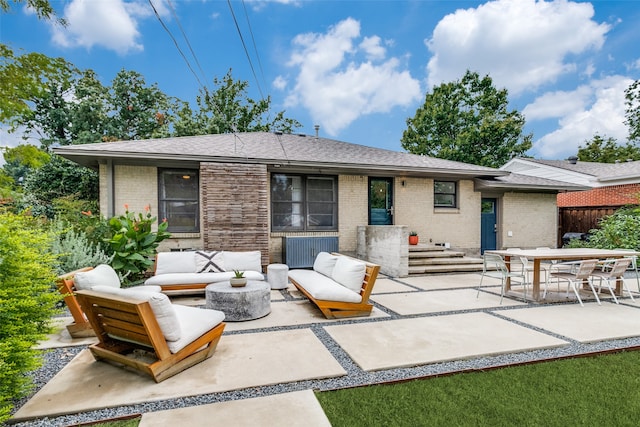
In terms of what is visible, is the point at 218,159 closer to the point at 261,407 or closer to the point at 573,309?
the point at 261,407

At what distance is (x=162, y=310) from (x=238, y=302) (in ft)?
6.83

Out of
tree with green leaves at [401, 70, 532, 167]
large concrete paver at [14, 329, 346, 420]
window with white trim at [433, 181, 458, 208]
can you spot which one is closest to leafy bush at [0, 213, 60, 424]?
large concrete paver at [14, 329, 346, 420]

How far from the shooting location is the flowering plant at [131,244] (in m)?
7.02

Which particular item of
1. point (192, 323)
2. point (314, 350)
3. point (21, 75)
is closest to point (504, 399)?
point (314, 350)

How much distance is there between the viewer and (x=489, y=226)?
510 inches

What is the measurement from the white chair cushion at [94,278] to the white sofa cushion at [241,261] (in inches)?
113

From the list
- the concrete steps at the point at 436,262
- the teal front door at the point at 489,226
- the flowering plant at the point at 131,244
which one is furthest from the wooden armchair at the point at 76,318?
the teal front door at the point at 489,226

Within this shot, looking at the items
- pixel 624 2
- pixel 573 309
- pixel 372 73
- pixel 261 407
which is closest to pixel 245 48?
pixel 261 407

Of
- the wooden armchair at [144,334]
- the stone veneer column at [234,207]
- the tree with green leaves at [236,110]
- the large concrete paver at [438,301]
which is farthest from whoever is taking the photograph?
the tree with green leaves at [236,110]

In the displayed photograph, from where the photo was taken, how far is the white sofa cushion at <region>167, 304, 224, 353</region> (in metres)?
3.25

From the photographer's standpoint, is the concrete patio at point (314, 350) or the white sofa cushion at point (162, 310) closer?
the concrete patio at point (314, 350)

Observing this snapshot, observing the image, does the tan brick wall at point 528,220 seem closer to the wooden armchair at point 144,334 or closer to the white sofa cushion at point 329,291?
the white sofa cushion at point 329,291

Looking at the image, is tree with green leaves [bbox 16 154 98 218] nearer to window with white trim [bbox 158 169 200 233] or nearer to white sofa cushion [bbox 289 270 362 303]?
window with white trim [bbox 158 169 200 233]

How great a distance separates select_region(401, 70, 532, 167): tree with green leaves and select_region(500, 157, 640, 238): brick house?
4860mm
